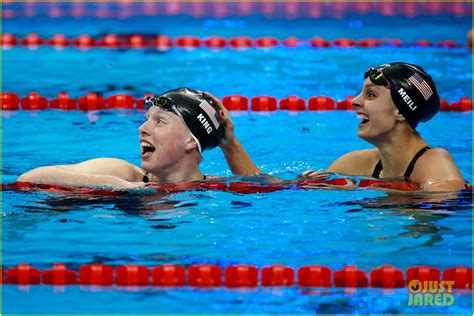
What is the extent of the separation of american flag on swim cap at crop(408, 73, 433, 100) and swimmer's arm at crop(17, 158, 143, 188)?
160 cm

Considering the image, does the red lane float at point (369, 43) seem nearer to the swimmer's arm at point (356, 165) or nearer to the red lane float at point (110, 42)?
the red lane float at point (110, 42)

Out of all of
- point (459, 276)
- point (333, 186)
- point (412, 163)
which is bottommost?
point (459, 276)

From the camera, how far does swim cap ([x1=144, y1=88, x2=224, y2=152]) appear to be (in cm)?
513

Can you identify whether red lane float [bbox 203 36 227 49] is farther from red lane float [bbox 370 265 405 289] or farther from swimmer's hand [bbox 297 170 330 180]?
red lane float [bbox 370 265 405 289]

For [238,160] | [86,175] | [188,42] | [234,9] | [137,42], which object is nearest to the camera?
[86,175]

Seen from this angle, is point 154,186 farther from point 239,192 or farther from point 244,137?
point 244,137

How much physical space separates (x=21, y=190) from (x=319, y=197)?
1619 millimetres

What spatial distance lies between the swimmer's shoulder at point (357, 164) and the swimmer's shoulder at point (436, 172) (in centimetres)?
43

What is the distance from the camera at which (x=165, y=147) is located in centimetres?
506

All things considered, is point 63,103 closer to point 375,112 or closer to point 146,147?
point 146,147

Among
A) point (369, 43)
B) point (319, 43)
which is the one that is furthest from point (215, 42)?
point (369, 43)

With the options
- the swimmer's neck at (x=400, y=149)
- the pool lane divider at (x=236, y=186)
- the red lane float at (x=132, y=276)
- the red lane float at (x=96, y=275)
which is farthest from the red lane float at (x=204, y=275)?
the swimmer's neck at (x=400, y=149)

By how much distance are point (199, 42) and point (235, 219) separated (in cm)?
584

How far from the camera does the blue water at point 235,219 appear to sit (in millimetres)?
4133
